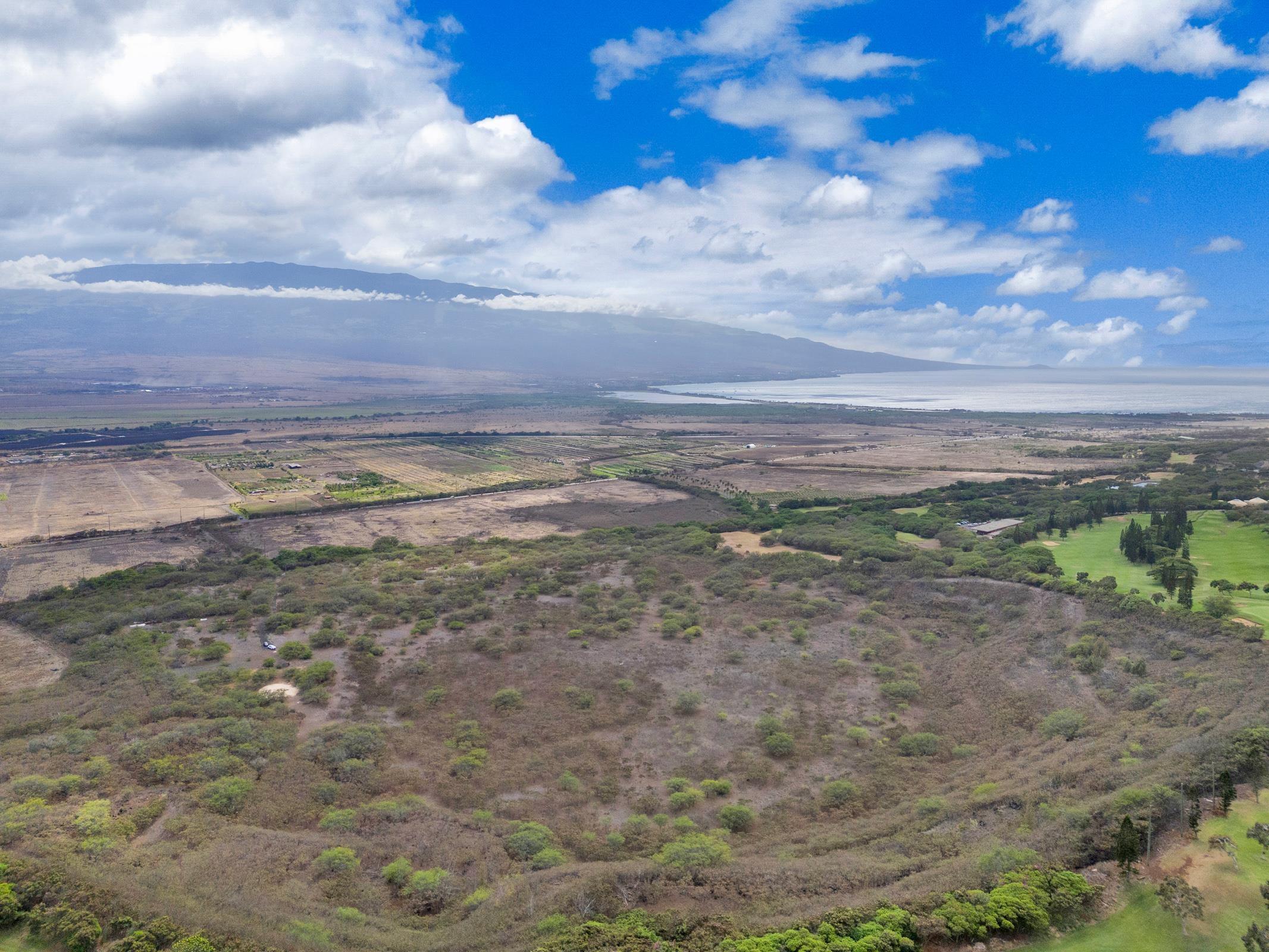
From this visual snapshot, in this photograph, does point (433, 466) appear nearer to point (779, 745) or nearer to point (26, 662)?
point (26, 662)

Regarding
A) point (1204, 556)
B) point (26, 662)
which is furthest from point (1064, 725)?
point (26, 662)

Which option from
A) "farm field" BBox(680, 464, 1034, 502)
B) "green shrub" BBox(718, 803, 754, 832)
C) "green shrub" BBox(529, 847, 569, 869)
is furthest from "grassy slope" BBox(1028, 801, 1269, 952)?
"farm field" BBox(680, 464, 1034, 502)

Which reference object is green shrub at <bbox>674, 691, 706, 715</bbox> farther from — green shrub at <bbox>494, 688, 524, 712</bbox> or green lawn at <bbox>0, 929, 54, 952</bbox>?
green lawn at <bbox>0, 929, 54, 952</bbox>

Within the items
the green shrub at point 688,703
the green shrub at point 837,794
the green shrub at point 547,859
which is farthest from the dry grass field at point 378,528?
the green shrub at point 547,859

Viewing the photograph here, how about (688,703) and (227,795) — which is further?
(688,703)

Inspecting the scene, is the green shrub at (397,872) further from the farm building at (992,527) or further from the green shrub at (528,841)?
the farm building at (992,527)

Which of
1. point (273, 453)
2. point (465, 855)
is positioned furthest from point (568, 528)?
point (273, 453)
